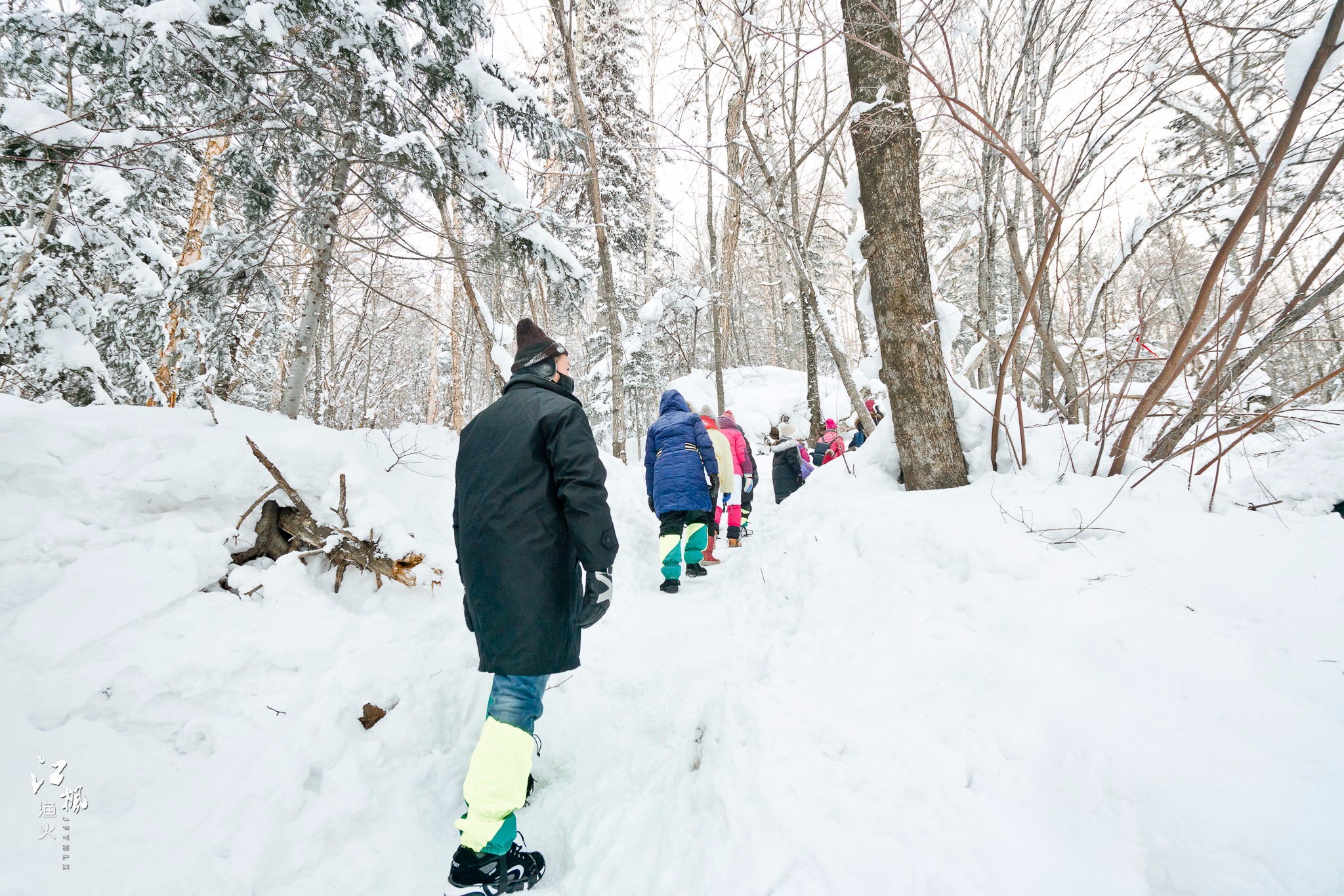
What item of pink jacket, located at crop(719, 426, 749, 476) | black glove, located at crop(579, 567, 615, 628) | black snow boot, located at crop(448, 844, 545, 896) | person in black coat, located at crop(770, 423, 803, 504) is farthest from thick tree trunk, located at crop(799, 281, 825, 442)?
black snow boot, located at crop(448, 844, 545, 896)

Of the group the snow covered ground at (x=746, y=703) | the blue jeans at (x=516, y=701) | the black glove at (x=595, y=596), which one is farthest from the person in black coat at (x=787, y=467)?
the blue jeans at (x=516, y=701)

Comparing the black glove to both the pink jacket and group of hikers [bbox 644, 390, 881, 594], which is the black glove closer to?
group of hikers [bbox 644, 390, 881, 594]

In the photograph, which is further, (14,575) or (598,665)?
(598,665)

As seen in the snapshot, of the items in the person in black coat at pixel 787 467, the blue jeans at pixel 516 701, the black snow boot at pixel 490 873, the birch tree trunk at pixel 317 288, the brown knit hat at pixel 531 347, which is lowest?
the black snow boot at pixel 490 873

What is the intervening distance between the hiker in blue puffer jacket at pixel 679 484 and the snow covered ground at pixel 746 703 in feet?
5.81

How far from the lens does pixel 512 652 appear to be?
2049mm

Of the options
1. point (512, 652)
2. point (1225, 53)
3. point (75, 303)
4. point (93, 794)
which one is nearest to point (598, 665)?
point (512, 652)

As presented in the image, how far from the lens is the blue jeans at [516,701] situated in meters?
2.06

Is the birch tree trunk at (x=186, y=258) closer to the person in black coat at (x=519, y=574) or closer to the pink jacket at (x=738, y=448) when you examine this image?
the person in black coat at (x=519, y=574)

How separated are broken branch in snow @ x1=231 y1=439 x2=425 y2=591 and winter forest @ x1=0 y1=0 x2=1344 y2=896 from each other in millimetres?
27

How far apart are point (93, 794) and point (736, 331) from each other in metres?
23.3

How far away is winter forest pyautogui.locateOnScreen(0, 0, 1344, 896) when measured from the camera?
5.19ft

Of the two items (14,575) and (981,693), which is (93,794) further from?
(981,693)

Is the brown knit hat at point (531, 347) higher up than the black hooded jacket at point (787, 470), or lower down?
higher up
